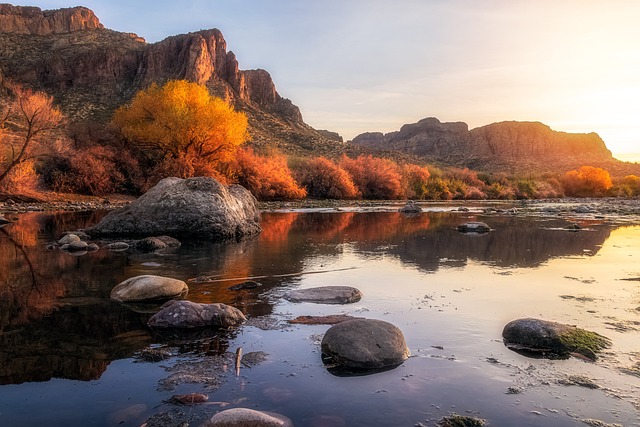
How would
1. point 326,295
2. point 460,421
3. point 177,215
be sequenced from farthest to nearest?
1. point 177,215
2. point 326,295
3. point 460,421

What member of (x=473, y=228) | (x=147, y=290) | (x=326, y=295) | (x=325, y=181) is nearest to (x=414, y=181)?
(x=325, y=181)

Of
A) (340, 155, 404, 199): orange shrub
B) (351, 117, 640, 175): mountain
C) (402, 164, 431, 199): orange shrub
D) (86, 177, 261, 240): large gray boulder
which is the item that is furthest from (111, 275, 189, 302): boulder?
(351, 117, 640, 175): mountain

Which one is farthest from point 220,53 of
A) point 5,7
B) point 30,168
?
point 30,168

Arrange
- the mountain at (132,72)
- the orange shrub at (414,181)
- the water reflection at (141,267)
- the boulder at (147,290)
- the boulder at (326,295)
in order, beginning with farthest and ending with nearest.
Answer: the mountain at (132,72), the orange shrub at (414,181), the boulder at (326,295), the boulder at (147,290), the water reflection at (141,267)

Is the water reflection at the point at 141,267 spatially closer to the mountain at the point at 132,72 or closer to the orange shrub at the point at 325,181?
the orange shrub at the point at 325,181

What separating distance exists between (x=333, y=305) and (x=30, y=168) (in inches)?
1238

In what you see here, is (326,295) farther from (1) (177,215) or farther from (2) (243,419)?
(1) (177,215)

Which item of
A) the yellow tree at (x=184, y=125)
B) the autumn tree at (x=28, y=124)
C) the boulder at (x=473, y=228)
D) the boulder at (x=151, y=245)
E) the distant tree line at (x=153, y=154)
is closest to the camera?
the boulder at (x=151, y=245)

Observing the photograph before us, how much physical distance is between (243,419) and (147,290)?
461cm

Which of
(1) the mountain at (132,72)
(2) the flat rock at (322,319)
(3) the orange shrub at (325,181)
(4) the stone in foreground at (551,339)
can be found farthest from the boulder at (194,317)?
(1) the mountain at (132,72)

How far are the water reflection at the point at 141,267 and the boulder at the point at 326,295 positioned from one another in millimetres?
438

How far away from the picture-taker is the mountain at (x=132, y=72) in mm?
81500

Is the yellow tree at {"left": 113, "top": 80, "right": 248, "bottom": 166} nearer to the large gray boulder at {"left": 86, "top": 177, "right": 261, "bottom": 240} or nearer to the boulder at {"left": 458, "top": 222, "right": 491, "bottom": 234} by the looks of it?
the large gray boulder at {"left": 86, "top": 177, "right": 261, "bottom": 240}

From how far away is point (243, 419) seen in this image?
3.62 m
